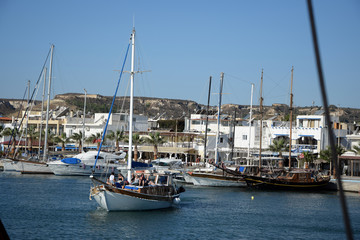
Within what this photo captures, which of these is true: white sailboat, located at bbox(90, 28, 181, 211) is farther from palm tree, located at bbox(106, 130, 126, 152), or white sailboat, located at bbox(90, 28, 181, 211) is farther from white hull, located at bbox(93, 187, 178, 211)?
palm tree, located at bbox(106, 130, 126, 152)

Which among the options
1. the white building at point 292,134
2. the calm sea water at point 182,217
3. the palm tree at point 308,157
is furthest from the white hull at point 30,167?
the palm tree at point 308,157

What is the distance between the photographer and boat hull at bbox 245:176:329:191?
56531 mm

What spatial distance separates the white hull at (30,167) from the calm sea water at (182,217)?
1660cm

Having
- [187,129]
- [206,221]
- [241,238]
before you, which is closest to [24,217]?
[206,221]

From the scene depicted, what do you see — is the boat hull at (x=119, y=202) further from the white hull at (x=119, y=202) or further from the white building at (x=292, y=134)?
the white building at (x=292, y=134)

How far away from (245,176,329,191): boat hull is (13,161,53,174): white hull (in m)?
27.8

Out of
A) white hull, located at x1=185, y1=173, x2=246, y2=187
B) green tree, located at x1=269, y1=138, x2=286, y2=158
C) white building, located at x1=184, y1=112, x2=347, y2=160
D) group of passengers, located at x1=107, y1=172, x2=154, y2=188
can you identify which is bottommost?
white hull, located at x1=185, y1=173, x2=246, y2=187

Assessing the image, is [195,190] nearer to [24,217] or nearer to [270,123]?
[24,217]

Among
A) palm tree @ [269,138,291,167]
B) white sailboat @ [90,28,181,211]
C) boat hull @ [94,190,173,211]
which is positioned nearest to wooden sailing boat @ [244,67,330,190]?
palm tree @ [269,138,291,167]

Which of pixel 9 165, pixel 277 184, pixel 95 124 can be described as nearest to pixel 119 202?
pixel 277 184

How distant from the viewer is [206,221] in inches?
1312

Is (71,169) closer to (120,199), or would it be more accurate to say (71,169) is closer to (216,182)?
(216,182)

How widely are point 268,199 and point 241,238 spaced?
65.3 feet

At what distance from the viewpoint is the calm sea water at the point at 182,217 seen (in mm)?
28500
